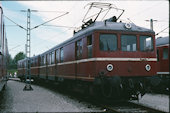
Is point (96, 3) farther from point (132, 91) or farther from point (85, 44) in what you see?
point (132, 91)

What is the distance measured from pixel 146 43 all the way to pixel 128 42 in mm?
836

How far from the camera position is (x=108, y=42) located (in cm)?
923

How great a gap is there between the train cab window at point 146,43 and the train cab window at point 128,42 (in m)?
0.37

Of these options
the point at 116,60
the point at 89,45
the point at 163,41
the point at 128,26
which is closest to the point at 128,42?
the point at 128,26

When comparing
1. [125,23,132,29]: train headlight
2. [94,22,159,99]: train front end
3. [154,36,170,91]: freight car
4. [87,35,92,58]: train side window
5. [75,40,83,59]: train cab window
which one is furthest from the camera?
[154,36,170,91]: freight car

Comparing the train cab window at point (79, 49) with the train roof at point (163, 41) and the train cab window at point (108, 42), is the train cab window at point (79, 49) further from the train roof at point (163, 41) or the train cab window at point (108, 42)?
the train roof at point (163, 41)

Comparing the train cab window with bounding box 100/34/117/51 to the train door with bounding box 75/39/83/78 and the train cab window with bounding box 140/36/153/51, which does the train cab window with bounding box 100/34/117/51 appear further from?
the train door with bounding box 75/39/83/78

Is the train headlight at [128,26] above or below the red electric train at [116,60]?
above

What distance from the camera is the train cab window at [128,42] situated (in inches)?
371

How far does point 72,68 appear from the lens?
11328 millimetres

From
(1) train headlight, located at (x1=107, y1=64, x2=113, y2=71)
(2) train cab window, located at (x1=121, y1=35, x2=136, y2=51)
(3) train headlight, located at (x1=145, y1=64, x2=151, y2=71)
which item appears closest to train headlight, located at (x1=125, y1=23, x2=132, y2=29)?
(2) train cab window, located at (x1=121, y1=35, x2=136, y2=51)

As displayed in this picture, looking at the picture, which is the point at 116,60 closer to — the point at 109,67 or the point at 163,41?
the point at 109,67

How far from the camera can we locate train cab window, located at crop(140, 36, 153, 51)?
380 inches

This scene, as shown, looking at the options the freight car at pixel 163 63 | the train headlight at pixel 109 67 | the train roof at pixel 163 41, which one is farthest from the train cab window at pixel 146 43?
the train roof at pixel 163 41
